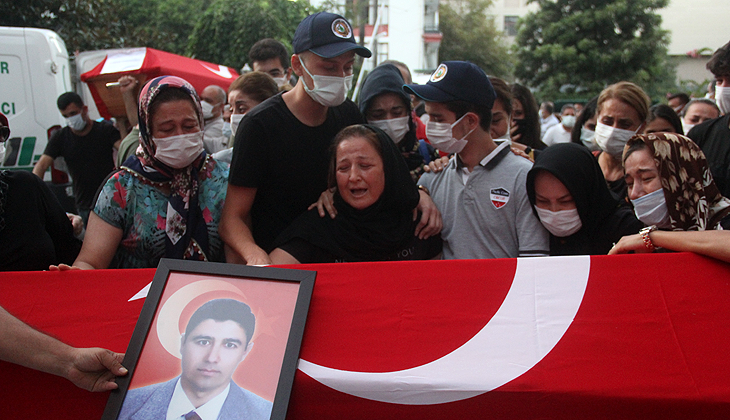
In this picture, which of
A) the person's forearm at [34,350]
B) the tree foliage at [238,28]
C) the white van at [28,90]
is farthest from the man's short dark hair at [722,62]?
the tree foliage at [238,28]

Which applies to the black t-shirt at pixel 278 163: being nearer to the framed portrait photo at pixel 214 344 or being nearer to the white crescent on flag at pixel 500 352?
the framed portrait photo at pixel 214 344

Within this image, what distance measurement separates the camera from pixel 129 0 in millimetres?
21469

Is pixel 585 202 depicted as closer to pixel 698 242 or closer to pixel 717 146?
pixel 698 242

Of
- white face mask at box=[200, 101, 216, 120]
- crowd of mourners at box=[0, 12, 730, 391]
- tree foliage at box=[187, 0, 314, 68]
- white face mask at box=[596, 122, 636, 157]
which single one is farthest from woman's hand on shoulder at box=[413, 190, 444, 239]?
tree foliage at box=[187, 0, 314, 68]

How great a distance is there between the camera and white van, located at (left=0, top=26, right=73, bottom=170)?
288 inches

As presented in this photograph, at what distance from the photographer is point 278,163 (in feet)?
9.39

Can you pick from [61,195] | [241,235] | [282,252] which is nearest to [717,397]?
[282,252]

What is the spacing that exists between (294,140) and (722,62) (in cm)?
278

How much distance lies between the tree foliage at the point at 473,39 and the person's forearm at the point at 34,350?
3711 cm

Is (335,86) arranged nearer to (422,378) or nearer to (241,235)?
(241,235)

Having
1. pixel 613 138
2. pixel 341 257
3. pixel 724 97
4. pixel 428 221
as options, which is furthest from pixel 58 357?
pixel 724 97

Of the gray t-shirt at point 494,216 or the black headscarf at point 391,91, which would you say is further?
the black headscarf at point 391,91

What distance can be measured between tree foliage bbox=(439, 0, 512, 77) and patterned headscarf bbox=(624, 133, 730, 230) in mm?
35984

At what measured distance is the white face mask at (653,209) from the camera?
2.37m
